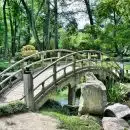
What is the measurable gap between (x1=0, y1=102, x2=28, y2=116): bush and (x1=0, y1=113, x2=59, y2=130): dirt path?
227 mm

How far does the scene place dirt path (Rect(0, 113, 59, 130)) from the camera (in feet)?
34.9

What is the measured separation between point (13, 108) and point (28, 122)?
987 mm

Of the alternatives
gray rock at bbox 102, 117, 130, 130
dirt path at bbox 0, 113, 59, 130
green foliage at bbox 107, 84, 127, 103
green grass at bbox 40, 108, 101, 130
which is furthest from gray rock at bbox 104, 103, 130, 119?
green foliage at bbox 107, 84, 127, 103

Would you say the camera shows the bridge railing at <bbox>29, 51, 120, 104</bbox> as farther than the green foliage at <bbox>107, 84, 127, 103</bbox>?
No

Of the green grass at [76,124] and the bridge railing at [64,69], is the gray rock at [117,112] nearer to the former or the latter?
the green grass at [76,124]

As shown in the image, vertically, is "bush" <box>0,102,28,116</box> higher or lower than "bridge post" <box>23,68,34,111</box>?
lower

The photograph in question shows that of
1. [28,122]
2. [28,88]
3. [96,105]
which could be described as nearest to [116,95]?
[96,105]

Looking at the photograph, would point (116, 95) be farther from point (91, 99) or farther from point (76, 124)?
point (76, 124)

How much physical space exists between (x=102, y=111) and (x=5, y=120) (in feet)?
13.0

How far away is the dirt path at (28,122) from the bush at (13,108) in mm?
227

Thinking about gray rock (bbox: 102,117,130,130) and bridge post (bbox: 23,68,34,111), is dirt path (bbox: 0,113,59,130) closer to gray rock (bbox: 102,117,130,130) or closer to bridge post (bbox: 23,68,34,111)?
bridge post (bbox: 23,68,34,111)

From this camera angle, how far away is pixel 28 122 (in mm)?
11109

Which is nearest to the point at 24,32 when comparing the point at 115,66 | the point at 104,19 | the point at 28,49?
the point at 28,49

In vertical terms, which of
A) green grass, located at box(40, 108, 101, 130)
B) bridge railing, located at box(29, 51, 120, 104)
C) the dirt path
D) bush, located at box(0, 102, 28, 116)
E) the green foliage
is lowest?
the green foliage
